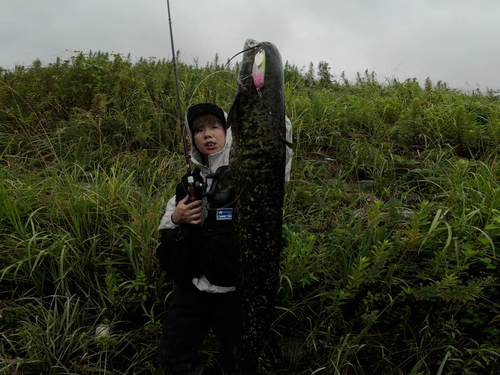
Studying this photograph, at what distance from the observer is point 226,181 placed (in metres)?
1.71

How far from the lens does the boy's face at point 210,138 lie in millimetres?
2077

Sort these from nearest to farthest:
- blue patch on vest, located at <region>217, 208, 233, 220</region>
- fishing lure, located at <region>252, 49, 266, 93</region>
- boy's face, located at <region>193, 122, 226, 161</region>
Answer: fishing lure, located at <region>252, 49, 266, 93</region>, blue patch on vest, located at <region>217, 208, 233, 220</region>, boy's face, located at <region>193, 122, 226, 161</region>

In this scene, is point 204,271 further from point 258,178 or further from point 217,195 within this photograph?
point 258,178

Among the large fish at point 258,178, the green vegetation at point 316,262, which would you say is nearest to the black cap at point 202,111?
the large fish at point 258,178

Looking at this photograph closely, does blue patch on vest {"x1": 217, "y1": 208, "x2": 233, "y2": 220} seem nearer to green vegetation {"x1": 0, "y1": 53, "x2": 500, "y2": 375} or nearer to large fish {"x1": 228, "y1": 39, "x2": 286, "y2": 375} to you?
large fish {"x1": 228, "y1": 39, "x2": 286, "y2": 375}

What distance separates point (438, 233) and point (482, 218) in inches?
19.2

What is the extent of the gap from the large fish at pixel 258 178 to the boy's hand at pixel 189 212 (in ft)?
1.16

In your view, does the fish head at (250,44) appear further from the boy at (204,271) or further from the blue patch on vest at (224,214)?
the blue patch on vest at (224,214)

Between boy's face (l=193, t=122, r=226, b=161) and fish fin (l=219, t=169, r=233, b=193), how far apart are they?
16.8 inches

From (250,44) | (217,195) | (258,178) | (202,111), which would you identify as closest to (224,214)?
(217,195)

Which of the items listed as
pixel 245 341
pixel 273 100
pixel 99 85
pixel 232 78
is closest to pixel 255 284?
pixel 245 341

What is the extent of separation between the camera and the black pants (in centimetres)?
200

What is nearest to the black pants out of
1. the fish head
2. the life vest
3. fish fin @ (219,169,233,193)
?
the life vest

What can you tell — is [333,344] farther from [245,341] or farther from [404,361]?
[245,341]
